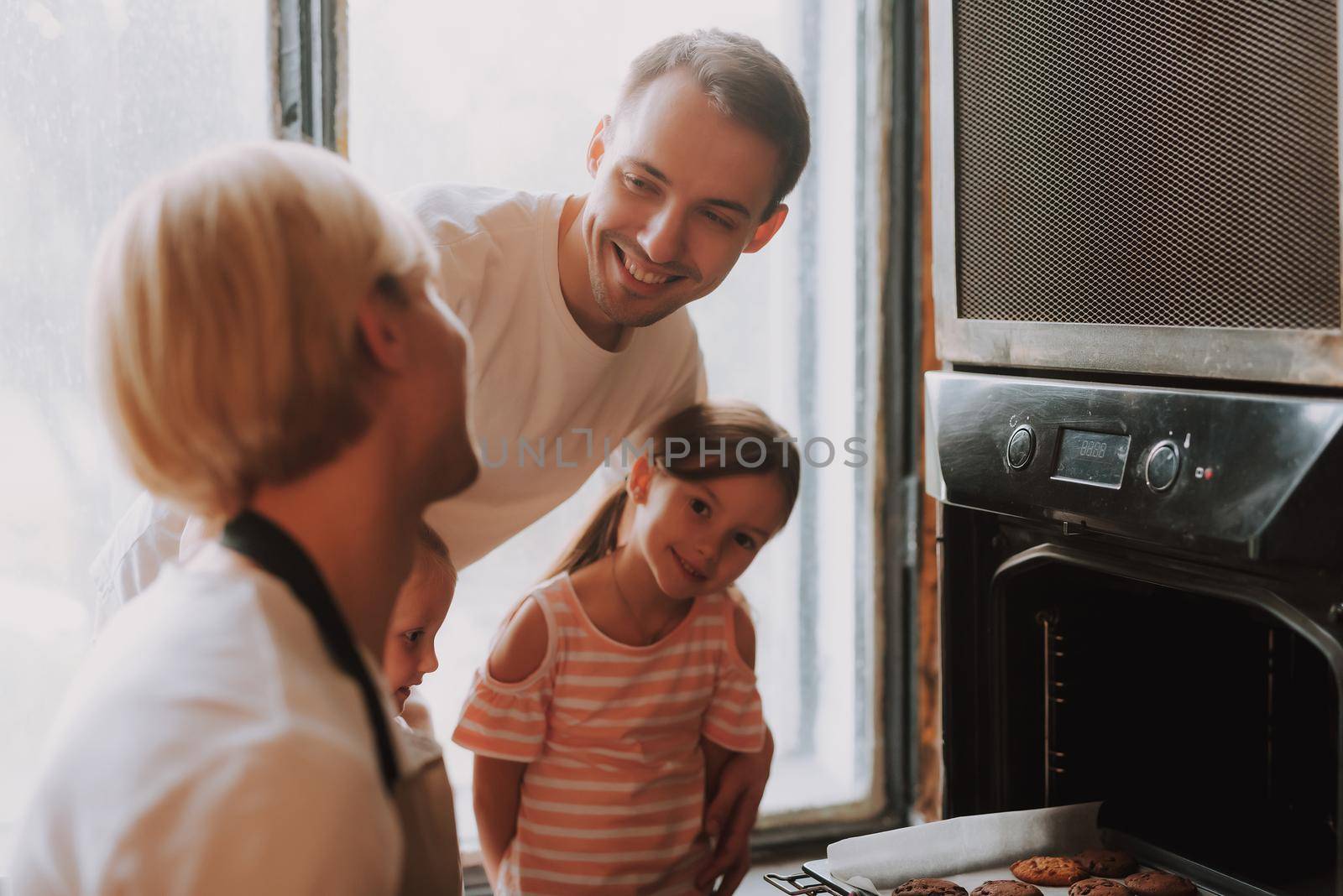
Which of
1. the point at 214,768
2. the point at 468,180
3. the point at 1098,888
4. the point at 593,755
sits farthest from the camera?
the point at 468,180

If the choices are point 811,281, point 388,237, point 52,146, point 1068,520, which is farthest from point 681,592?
point 52,146

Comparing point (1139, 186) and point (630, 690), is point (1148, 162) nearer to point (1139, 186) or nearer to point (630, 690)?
point (1139, 186)

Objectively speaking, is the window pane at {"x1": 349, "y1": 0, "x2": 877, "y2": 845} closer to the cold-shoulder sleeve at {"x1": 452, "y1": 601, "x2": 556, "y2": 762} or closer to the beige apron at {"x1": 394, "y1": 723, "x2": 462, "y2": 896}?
the cold-shoulder sleeve at {"x1": 452, "y1": 601, "x2": 556, "y2": 762}

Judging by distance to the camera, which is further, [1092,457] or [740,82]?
[740,82]

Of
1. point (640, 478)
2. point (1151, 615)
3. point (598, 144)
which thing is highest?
point (598, 144)

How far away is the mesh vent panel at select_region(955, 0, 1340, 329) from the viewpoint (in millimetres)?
861

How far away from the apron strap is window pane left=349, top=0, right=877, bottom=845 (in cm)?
100

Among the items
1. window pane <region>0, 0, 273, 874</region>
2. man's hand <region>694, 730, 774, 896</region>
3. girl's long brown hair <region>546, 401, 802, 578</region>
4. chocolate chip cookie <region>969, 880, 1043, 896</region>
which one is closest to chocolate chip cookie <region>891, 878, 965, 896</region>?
chocolate chip cookie <region>969, 880, 1043, 896</region>

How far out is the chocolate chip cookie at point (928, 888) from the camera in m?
1.11

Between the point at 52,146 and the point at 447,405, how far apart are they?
1023 mm

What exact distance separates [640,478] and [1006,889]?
2.06 feet

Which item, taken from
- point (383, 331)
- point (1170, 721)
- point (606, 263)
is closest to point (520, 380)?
point (606, 263)

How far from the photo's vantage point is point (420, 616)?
1.31 meters

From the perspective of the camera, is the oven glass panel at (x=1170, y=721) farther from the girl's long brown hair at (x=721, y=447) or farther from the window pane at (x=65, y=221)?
the window pane at (x=65, y=221)
